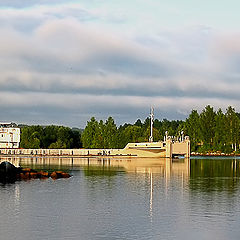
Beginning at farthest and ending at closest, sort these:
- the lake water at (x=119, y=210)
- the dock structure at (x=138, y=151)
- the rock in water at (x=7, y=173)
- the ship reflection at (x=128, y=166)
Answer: the dock structure at (x=138, y=151), the ship reflection at (x=128, y=166), the rock in water at (x=7, y=173), the lake water at (x=119, y=210)

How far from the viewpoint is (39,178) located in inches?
2689

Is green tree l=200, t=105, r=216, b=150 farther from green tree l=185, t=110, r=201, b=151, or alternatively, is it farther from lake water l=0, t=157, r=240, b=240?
lake water l=0, t=157, r=240, b=240

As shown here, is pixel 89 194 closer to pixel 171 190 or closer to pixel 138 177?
pixel 171 190

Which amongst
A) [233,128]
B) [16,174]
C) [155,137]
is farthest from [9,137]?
[16,174]

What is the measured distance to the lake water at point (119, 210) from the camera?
31670 millimetres

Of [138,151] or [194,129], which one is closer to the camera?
[138,151]

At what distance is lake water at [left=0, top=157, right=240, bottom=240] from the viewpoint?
31.7m

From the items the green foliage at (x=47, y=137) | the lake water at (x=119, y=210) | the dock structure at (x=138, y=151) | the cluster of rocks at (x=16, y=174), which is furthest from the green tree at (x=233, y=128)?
the lake water at (x=119, y=210)

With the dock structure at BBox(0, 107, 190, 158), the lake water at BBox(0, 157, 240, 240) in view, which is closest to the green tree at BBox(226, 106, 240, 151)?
the dock structure at BBox(0, 107, 190, 158)

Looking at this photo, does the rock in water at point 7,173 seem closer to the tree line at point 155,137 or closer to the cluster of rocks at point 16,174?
the cluster of rocks at point 16,174

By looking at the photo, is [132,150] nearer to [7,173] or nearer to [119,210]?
[7,173]

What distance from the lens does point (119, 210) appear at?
39875 millimetres

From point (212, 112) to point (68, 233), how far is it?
142 meters

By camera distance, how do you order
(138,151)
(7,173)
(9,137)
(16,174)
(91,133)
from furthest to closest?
1. (91,133)
2. (9,137)
3. (138,151)
4. (16,174)
5. (7,173)
